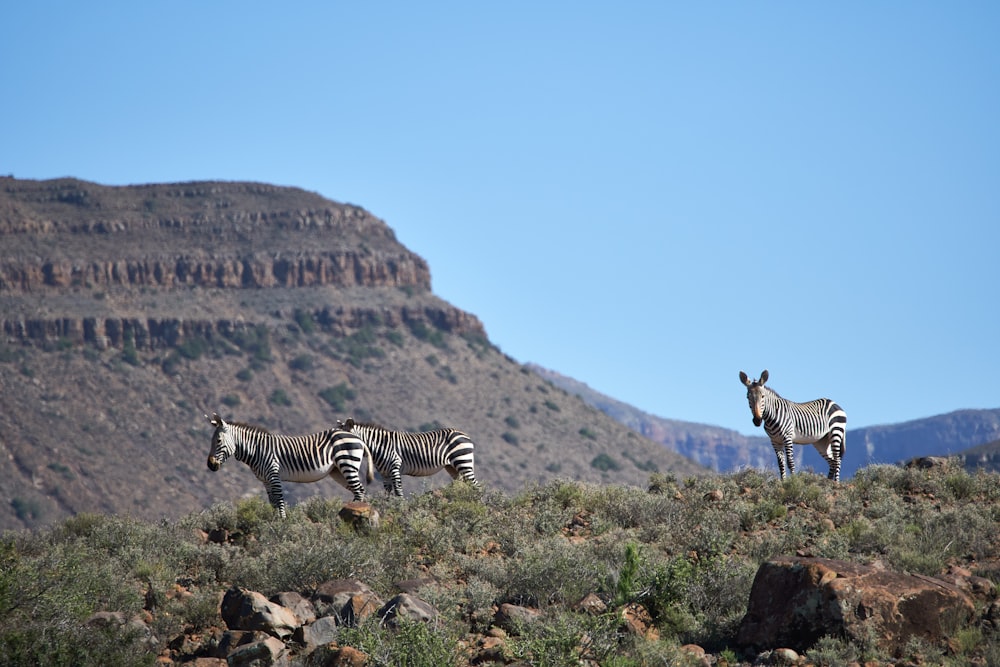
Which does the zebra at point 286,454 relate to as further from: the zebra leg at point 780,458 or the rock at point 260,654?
the rock at point 260,654

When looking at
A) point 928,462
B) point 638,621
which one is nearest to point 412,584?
point 638,621

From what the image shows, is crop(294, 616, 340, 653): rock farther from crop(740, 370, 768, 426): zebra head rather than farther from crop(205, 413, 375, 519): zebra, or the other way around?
crop(740, 370, 768, 426): zebra head

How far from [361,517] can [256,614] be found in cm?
504

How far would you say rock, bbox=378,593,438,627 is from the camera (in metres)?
13.3

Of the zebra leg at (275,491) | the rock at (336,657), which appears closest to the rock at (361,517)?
the zebra leg at (275,491)

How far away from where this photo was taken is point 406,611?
13.4 metres

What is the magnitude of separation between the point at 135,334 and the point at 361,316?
2610cm

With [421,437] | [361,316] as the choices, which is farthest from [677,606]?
[361,316]

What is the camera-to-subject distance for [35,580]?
1498 centimetres

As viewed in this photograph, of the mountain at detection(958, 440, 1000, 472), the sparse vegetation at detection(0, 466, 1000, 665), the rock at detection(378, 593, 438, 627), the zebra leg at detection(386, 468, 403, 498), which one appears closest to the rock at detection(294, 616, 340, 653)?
the sparse vegetation at detection(0, 466, 1000, 665)

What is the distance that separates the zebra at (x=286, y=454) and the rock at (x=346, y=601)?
265 inches

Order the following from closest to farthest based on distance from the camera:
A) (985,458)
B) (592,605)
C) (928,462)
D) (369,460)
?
(592,605) < (928,462) < (369,460) < (985,458)

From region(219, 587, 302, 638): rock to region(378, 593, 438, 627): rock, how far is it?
1118 mm

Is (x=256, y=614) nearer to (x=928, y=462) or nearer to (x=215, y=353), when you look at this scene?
(x=928, y=462)
